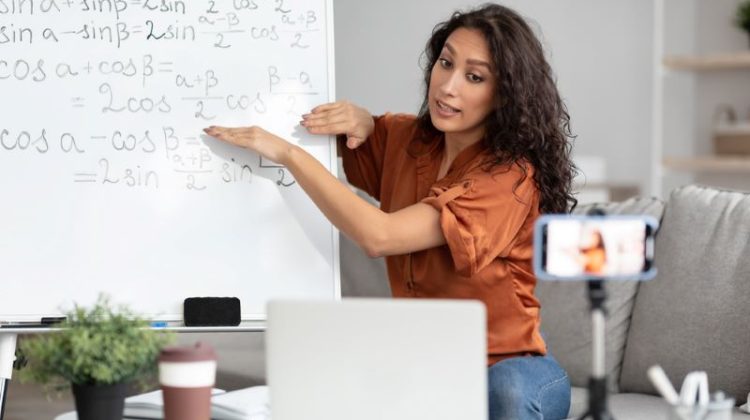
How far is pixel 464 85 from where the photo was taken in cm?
221

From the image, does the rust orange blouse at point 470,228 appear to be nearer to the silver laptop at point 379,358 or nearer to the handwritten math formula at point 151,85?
the handwritten math formula at point 151,85

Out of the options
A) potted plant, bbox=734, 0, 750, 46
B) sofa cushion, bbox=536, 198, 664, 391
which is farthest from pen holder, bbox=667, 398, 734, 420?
potted plant, bbox=734, 0, 750, 46

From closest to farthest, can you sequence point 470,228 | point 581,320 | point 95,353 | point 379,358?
point 379,358
point 95,353
point 470,228
point 581,320

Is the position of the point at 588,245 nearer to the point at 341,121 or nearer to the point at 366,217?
the point at 366,217

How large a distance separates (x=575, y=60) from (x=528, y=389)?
295 cm

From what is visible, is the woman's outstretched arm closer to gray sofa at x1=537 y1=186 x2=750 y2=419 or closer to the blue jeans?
the blue jeans

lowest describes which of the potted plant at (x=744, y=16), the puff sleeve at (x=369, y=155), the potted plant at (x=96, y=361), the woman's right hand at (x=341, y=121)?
the potted plant at (x=96, y=361)

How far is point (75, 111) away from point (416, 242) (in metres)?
0.77

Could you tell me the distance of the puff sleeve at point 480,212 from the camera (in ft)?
6.91

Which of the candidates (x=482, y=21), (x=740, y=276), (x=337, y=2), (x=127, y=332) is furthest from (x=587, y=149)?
(x=127, y=332)

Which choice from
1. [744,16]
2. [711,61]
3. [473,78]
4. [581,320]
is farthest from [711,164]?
[473,78]

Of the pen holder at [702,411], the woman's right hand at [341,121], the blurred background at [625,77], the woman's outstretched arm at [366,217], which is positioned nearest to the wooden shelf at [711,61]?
the blurred background at [625,77]

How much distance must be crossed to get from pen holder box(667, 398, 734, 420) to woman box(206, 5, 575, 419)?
523mm

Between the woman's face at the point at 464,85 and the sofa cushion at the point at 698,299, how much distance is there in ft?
2.25
